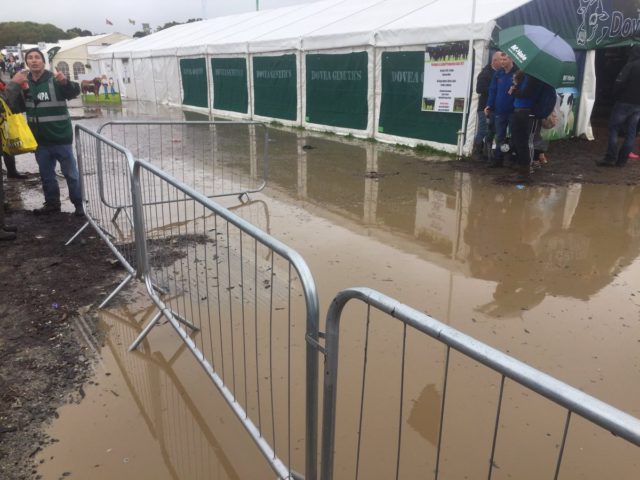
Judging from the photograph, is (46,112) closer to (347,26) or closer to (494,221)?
(494,221)

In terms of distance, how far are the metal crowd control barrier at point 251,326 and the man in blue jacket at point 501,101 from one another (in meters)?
5.30

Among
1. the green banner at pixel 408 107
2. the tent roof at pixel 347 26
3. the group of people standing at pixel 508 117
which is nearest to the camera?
the group of people standing at pixel 508 117

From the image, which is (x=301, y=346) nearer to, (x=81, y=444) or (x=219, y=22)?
(x=81, y=444)

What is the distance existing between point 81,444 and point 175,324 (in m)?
0.81

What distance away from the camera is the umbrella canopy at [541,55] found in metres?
6.71

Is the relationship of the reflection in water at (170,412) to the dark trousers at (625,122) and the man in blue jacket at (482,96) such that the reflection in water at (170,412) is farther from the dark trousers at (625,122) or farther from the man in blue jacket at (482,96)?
the dark trousers at (625,122)

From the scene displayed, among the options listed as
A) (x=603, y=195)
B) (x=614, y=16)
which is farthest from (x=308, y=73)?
(x=603, y=195)

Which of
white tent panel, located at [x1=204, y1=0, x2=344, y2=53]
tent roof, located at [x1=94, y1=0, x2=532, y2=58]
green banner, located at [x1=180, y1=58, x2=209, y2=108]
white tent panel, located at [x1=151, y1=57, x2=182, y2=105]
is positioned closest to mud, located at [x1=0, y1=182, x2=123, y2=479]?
tent roof, located at [x1=94, y1=0, x2=532, y2=58]

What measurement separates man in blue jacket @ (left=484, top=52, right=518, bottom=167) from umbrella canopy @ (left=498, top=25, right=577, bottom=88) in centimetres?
64

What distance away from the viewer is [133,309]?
3723 mm

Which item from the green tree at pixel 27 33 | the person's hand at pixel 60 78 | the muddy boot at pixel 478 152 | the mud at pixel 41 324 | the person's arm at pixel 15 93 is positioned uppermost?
the green tree at pixel 27 33

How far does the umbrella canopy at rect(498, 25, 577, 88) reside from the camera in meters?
6.71

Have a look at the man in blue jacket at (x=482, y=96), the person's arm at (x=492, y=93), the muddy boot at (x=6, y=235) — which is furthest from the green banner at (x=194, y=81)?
the muddy boot at (x=6, y=235)

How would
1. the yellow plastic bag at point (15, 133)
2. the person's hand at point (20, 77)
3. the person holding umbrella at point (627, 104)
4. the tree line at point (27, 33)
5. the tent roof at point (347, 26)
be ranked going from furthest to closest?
the tree line at point (27, 33), the tent roof at point (347, 26), the person holding umbrella at point (627, 104), the person's hand at point (20, 77), the yellow plastic bag at point (15, 133)
